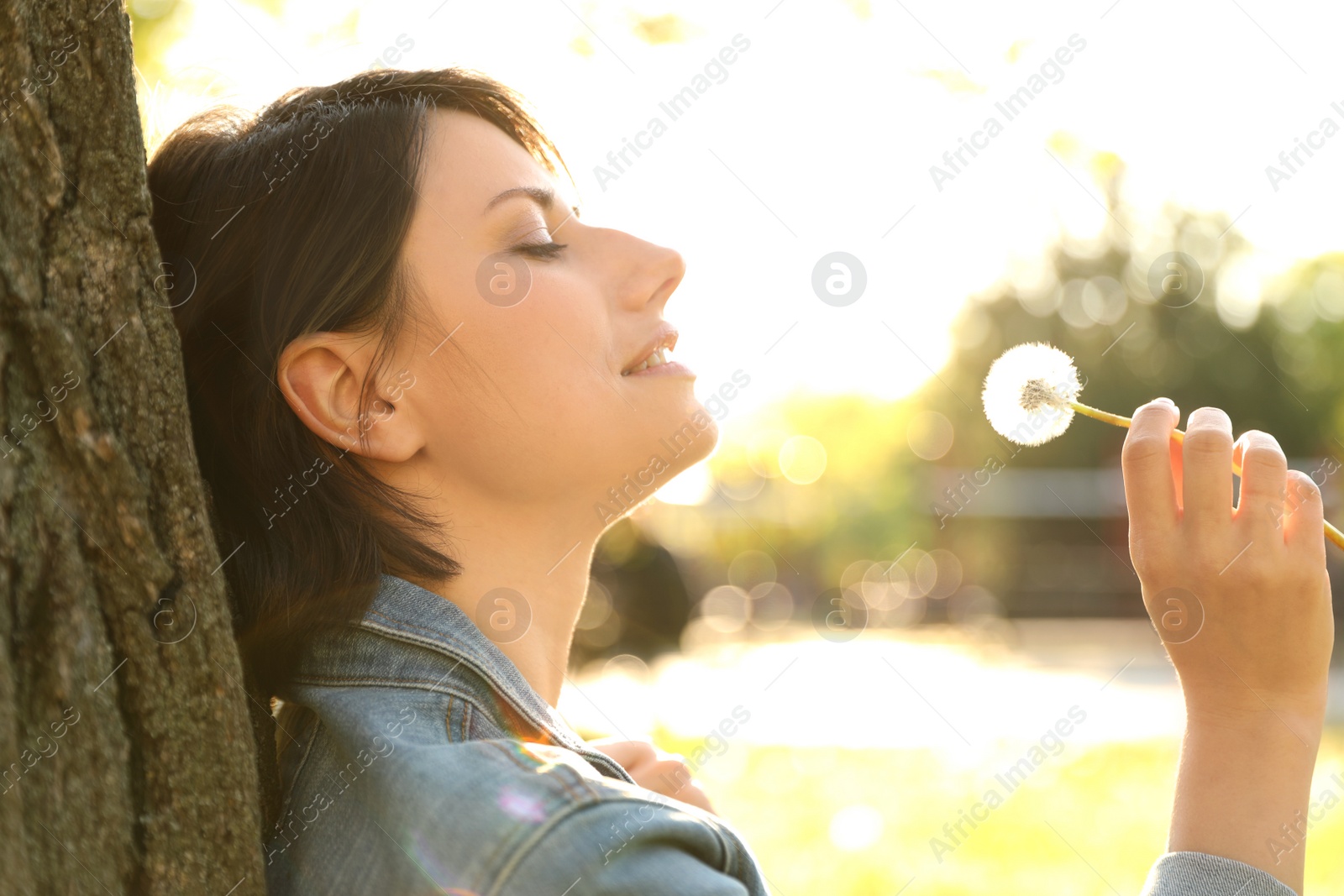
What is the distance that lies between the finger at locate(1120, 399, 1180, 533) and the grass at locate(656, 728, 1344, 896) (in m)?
2.78

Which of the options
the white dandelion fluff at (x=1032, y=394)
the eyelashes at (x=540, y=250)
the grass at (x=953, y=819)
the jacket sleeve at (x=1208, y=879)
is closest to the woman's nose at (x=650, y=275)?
the eyelashes at (x=540, y=250)

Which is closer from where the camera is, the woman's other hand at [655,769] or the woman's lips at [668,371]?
the woman's lips at [668,371]

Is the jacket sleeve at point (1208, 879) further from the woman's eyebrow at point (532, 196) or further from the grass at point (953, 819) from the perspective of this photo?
the grass at point (953, 819)

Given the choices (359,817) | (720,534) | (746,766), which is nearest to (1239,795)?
(359,817)

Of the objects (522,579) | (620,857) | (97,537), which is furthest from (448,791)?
(522,579)

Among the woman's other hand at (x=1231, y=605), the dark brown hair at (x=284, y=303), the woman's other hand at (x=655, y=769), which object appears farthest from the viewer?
the woman's other hand at (x=655, y=769)

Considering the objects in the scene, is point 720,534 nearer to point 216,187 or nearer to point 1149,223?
point 1149,223

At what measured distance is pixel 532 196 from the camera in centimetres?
187

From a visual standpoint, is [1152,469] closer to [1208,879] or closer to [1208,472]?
[1208,472]

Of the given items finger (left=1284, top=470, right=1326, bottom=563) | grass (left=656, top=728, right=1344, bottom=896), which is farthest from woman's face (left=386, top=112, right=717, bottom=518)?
grass (left=656, top=728, right=1344, bottom=896)

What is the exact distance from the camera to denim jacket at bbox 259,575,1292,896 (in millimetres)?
1215

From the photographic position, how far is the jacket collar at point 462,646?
1.56m

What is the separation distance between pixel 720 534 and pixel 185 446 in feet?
67.1

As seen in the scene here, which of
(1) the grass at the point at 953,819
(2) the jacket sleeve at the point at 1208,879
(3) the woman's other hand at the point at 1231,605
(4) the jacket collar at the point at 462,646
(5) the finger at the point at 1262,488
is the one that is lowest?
(1) the grass at the point at 953,819
